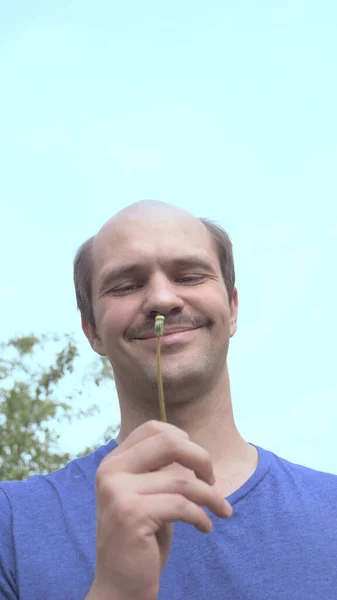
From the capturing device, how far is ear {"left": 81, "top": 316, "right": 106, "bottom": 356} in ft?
12.3

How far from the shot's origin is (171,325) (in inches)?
128

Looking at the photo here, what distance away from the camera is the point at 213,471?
2.80 metres

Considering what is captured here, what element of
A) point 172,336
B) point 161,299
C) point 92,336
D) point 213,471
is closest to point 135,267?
point 161,299

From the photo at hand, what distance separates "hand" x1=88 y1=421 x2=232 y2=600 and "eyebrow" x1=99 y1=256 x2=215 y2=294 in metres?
1.10

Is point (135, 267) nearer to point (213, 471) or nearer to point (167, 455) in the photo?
point (213, 471)

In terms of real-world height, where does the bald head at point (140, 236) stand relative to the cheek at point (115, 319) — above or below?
above

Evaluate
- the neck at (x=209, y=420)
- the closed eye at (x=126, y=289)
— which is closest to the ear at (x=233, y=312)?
the neck at (x=209, y=420)

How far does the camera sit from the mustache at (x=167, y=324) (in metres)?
3.24

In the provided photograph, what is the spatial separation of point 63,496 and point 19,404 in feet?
40.7

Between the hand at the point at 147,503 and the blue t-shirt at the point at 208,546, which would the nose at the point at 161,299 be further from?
the hand at the point at 147,503

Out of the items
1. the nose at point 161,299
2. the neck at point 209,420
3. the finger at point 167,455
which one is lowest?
→ the neck at point 209,420

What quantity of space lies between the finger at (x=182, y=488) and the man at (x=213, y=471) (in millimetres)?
663

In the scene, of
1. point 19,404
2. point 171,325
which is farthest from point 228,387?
point 19,404

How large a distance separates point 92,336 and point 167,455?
5.31 ft
